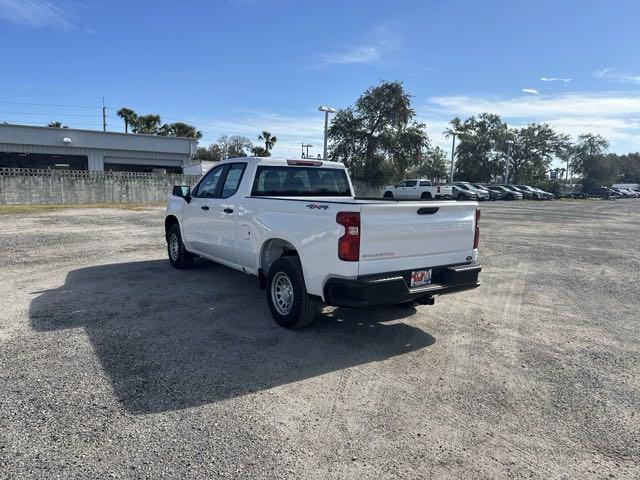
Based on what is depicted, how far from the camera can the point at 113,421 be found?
10.5 feet

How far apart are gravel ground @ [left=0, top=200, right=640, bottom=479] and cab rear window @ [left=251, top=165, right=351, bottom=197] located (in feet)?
5.04

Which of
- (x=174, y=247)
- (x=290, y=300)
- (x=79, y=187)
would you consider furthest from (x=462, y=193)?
(x=290, y=300)

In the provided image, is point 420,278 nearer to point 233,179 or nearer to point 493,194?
point 233,179

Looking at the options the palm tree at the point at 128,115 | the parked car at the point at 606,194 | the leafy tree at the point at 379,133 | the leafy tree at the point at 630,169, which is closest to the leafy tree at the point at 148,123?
the palm tree at the point at 128,115

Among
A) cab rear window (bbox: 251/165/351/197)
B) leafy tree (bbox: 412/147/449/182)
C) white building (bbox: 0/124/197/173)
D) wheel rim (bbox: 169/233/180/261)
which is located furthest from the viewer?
leafy tree (bbox: 412/147/449/182)

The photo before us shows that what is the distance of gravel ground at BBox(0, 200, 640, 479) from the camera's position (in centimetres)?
286

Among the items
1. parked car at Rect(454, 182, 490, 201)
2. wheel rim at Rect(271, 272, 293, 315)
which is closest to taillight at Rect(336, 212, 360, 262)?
wheel rim at Rect(271, 272, 293, 315)

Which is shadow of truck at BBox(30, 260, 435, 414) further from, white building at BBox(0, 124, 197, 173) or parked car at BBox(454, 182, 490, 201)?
parked car at BBox(454, 182, 490, 201)

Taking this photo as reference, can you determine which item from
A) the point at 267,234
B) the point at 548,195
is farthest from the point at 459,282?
the point at 548,195

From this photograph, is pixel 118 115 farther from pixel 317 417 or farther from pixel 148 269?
pixel 317 417

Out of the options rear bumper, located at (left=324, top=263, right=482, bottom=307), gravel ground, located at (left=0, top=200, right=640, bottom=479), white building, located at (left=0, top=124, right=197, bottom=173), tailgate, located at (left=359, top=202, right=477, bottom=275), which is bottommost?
gravel ground, located at (left=0, top=200, right=640, bottom=479)

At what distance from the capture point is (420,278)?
476 cm

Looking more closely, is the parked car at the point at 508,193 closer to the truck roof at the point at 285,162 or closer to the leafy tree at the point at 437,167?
the leafy tree at the point at 437,167

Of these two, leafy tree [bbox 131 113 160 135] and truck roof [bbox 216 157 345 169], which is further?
leafy tree [bbox 131 113 160 135]
